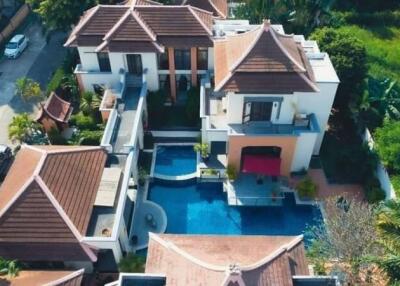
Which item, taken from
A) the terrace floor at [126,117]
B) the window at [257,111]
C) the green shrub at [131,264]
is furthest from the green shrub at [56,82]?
the green shrub at [131,264]

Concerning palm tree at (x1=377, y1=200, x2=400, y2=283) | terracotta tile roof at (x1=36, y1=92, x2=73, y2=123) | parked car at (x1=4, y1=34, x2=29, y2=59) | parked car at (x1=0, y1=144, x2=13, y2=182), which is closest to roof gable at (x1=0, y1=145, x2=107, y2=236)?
parked car at (x1=0, y1=144, x2=13, y2=182)

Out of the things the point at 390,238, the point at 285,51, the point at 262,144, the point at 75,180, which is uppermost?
the point at 285,51

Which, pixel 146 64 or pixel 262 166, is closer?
pixel 262 166

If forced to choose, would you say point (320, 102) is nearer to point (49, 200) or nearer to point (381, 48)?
point (381, 48)

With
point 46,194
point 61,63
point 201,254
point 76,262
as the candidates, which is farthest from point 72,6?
point 201,254

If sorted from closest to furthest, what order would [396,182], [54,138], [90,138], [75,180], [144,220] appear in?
[75,180], [396,182], [144,220], [90,138], [54,138]

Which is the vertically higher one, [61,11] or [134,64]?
[61,11]

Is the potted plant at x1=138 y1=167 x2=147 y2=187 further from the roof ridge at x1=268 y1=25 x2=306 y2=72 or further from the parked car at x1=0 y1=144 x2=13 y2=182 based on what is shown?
the roof ridge at x1=268 y1=25 x2=306 y2=72

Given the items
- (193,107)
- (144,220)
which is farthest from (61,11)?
(144,220)
